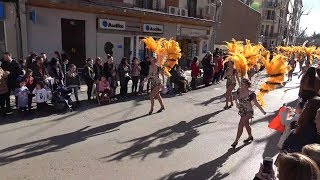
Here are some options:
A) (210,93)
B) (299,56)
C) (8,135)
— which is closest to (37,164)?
(8,135)

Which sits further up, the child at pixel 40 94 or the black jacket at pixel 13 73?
the black jacket at pixel 13 73

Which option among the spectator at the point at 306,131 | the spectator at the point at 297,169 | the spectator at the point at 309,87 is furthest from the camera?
the spectator at the point at 309,87

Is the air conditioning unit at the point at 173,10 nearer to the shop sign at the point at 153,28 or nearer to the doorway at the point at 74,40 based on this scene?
the shop sign at the point at 153,28

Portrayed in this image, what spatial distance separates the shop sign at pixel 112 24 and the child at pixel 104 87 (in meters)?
7.04

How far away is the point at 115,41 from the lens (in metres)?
18.9

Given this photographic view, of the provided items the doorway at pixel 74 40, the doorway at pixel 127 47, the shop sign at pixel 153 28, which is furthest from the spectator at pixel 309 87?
the shop sign at pixel 153 28

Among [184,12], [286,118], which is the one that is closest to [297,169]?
[286,118]

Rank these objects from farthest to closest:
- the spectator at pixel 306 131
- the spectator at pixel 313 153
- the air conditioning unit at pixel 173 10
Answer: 1. the air conditioning unit at pixel 173 10
2. the spectator at pixel 306 131
3. the spectator at pixel 313 153

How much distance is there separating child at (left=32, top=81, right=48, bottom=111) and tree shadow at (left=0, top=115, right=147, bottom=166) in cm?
199

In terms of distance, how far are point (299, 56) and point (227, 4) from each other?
37.8ft

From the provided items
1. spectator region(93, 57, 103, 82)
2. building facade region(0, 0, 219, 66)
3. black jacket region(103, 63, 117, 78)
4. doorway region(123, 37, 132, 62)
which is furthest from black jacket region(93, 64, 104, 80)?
doorway region(123, 37, 132, 62)

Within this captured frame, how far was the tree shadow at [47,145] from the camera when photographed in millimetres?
6559

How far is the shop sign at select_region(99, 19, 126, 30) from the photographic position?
58.2ft

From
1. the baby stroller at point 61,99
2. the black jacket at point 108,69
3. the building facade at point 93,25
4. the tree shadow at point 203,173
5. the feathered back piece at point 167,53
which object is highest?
the building facade at point 93,25
